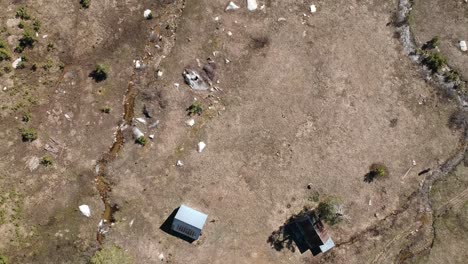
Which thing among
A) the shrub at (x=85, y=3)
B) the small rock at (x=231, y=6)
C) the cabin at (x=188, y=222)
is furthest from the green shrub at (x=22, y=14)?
the cabin at (x=188, y=222)

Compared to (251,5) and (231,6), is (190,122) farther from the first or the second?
(251,5)

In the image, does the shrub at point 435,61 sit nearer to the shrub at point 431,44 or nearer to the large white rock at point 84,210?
the shrub at point 431,44

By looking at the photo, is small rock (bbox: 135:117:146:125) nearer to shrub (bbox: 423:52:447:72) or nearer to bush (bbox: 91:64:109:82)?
bush (bbox: 91:64:109:82)

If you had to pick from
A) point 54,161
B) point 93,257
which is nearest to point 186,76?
point 54,161

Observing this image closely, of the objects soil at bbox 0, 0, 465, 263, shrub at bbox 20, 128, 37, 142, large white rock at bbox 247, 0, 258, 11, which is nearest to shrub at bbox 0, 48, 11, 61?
soil at bbox 0, 0, 465, 263

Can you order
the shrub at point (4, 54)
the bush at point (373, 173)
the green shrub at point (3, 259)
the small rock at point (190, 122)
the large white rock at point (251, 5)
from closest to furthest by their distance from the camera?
the green shrub at point (3, 259)
the shrub at point (4, 54)
the small rock at point (190, 122)
the bush at point (373, 173)
the large white rock at point (251, 5)

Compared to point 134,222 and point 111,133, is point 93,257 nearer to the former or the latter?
point 134,222

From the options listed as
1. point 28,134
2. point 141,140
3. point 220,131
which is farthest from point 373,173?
point 28,134
